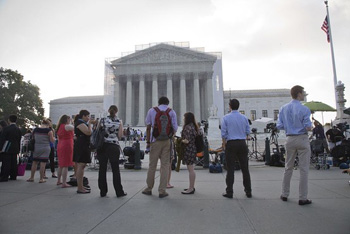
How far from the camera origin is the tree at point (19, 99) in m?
38.7

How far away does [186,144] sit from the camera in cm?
545

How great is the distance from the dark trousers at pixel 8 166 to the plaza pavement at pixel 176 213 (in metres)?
2.46

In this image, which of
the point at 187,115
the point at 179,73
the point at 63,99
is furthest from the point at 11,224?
the point at 63,99

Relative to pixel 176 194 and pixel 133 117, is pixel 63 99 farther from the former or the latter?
pixel 176 194

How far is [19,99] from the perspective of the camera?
4144 cm

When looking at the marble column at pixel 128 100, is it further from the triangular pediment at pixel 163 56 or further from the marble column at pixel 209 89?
the marble column at pixel 209 89

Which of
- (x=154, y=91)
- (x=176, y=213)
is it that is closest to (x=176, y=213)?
(x=176, y=213)

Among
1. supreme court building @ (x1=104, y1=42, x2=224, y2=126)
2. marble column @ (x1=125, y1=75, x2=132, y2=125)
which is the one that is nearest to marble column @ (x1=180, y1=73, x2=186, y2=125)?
supreme court building @ (x1=104, y1=42, x2=224, y2=126)

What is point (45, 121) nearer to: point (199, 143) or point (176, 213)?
point (199, 143)

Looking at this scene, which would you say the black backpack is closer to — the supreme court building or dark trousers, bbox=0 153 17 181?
dark trousers, bbox=0 153 17 181

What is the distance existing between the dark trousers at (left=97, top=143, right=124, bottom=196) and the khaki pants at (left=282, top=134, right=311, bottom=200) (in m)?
3.22

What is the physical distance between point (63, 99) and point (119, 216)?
265 ft

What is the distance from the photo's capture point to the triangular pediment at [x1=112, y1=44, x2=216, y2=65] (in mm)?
51875

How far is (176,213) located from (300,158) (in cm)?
247
